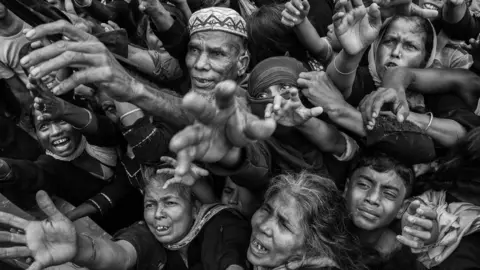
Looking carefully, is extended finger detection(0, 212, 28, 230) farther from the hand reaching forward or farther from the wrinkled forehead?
the wrinkled forehead

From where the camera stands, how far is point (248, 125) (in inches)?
81.2

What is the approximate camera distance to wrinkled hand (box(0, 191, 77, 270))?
82.9 inches

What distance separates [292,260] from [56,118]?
1.13 metres

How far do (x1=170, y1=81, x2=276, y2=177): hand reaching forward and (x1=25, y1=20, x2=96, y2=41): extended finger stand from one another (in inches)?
18.3

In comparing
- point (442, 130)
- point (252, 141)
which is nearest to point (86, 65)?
point (252, 141)

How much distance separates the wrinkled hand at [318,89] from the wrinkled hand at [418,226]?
2.06 feet

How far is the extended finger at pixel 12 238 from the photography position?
6.91 ft

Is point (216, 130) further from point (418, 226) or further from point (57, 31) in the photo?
point (418, 226)

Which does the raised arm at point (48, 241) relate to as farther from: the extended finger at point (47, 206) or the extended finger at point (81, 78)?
the extended finger at point (81, 78)

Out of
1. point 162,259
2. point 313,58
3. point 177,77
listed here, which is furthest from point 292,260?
point 177,77

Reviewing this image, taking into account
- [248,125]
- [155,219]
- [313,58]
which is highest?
[248,125]

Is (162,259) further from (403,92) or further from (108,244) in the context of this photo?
(403,92)

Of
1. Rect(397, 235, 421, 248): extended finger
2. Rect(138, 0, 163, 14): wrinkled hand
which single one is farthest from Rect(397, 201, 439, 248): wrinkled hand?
Rect(138, 0, 163, 14): wrinkled hand

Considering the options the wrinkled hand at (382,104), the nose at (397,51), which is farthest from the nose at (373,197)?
the nose at (397,51)
